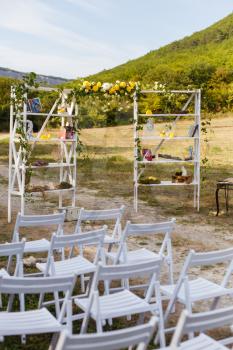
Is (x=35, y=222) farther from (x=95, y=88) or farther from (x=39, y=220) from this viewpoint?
(x=95, y=88)

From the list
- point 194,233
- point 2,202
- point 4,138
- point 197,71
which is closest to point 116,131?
point 4,138

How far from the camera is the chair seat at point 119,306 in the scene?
386cm

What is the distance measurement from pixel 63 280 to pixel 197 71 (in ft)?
106

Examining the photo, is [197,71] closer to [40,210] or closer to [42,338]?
[40,210]

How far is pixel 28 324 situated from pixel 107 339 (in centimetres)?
111

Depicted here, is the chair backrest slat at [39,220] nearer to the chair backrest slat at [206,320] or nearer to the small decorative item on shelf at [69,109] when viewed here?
the chair backrest slat at [206,320]

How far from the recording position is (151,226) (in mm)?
5344

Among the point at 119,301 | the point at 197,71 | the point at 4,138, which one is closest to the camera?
the point at 119,301

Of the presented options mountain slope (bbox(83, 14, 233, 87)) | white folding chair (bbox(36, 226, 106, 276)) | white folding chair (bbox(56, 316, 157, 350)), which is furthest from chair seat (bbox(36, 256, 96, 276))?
mountain slope (bbox(83, 14, 233, 87))

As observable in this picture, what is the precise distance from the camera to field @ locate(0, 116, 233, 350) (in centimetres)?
855

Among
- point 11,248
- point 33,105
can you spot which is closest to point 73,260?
point 11,248

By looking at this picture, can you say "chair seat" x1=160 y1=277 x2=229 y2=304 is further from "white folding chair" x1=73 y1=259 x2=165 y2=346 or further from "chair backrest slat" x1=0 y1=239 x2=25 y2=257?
"chair backrest slat" x1=0 y1=239 x2=25 y2=257

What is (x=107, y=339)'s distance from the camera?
102 inches

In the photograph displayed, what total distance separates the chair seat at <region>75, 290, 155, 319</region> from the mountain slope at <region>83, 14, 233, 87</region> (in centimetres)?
1925
